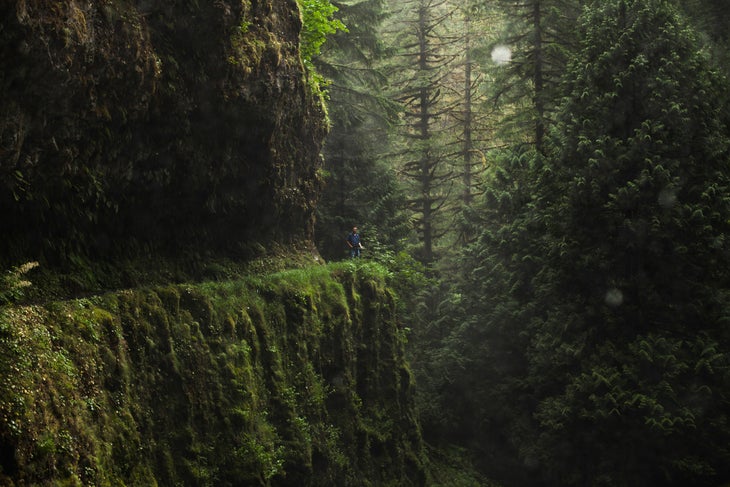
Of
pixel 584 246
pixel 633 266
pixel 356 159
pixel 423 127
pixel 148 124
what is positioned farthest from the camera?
pixel 423 127

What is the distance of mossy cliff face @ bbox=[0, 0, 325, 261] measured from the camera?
25.6 ft

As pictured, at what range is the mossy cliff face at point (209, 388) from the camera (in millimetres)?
6328

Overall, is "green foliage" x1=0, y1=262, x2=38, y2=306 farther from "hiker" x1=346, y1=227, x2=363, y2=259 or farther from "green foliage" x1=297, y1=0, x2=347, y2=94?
"hiker" x1=346, y1=227, x2=363, y2=259

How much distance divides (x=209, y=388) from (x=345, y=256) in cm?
1330

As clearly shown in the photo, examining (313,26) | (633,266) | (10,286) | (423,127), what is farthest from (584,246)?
(10,286)

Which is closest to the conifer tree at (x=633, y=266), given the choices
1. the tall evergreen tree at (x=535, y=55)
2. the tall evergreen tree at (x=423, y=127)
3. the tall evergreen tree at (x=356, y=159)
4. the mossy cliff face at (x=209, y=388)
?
the tall evergreen tree at (x=535, y=55)

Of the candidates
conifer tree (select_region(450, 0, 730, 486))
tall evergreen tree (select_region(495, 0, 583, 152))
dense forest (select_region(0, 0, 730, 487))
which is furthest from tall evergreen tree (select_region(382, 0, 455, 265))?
conifer tree (select_region(450, 0, 730, 486))

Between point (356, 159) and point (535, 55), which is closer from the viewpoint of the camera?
point (356, 159)

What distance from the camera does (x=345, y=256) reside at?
2291cm

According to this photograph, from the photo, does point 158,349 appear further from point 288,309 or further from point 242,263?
point 242,263

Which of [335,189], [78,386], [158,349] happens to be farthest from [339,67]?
[78,386]

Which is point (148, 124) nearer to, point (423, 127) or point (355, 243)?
point (355, 243)

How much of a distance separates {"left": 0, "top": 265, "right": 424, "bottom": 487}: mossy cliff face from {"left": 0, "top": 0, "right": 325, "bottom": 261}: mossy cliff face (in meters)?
1.49

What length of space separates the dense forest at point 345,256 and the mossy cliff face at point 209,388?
0.04m
